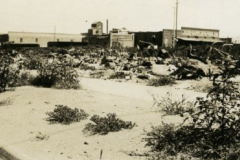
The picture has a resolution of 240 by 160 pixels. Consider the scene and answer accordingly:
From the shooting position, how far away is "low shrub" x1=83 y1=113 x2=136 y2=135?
4.95m

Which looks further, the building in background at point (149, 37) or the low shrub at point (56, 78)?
A: the building in background at point (149, 37)

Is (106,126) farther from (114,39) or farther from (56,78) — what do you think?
(114,39)

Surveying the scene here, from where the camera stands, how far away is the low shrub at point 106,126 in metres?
4.95

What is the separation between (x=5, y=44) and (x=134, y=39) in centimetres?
4446

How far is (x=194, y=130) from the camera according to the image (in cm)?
421

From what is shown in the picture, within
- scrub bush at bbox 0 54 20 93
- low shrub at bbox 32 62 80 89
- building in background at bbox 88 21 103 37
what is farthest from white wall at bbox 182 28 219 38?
scrub bush at bbox 0 54 20 93

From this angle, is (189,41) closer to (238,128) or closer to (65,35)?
(65,35)

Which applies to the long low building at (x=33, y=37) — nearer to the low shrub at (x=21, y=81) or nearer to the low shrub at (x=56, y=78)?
the low shrub at (x=21, y=81)

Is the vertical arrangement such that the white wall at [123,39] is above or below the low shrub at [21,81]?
above

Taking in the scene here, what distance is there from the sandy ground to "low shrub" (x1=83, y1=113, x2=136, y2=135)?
4.2 inches

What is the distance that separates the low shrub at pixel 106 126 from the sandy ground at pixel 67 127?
4.2 inches

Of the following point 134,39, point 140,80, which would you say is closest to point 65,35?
point 134,39

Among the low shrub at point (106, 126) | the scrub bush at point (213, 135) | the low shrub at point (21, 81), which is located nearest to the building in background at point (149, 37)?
the low shrub at point (21, 81)

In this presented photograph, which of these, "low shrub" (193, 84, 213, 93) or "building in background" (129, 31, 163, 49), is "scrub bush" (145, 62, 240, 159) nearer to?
"low shrub" (193, 84, 213, 93)
